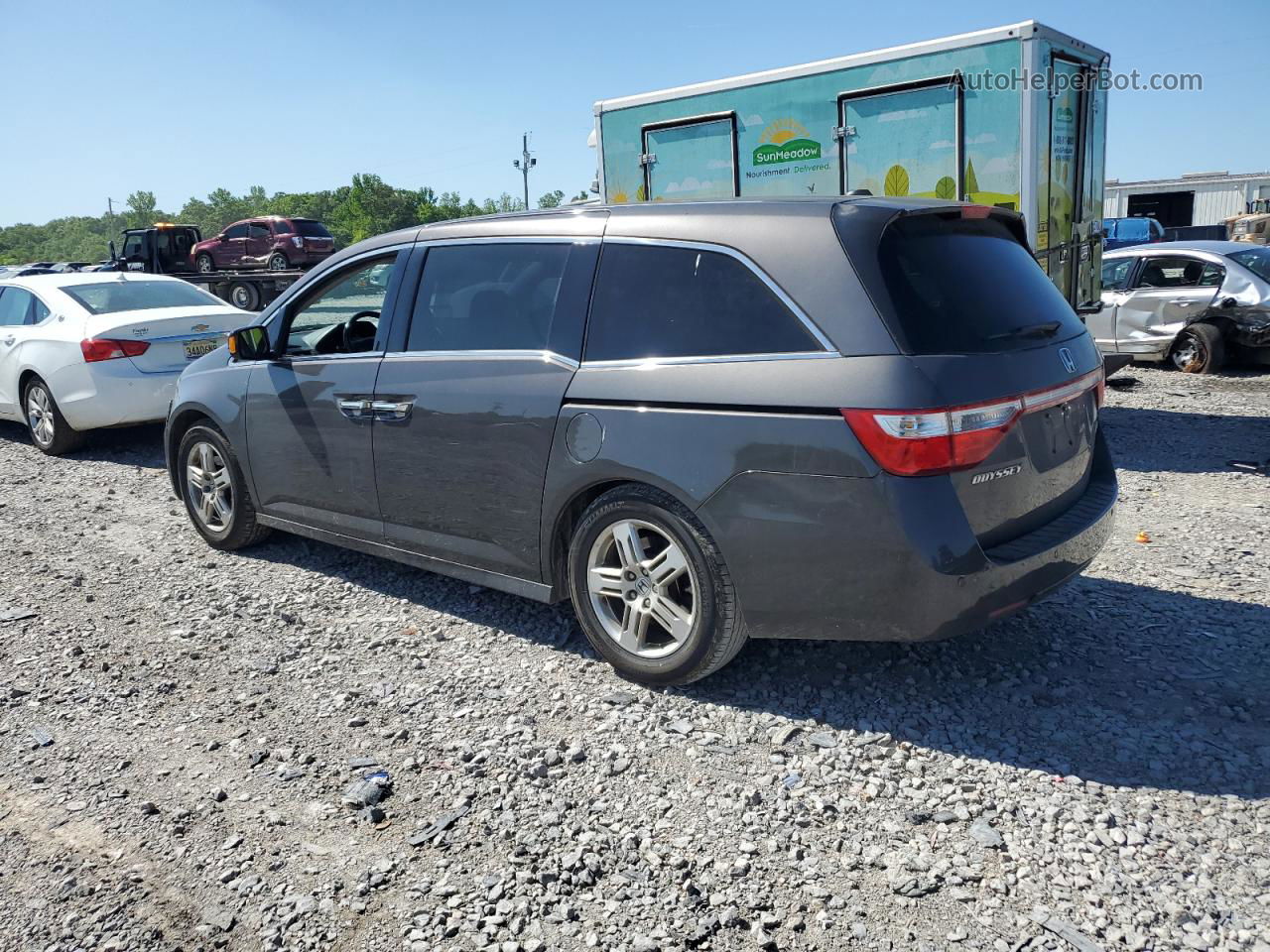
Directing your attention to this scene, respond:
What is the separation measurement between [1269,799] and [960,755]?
893mm

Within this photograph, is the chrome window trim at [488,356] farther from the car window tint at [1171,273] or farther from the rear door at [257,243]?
the rear door at [257,243]

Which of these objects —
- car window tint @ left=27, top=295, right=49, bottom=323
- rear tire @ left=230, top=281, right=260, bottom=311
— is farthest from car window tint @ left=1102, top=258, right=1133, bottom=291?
rear tire @ left=230, top=281, right=260, bottom=311

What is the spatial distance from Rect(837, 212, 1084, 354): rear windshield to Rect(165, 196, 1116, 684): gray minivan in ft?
0.04

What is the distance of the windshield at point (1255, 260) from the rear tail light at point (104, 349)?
11.6 m

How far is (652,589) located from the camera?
378 cm

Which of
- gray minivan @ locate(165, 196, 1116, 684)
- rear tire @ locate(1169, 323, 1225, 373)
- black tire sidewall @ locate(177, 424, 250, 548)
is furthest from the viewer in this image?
rear tire @ locate(1169, 323, 1225, 373)

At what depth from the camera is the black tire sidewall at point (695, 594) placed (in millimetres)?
3582

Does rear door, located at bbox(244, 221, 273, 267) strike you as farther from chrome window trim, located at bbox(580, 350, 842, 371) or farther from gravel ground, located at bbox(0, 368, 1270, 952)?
chrome window trim, located at bbox(580, 350, 842, 371)

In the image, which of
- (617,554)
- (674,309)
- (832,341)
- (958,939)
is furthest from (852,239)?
(958,939)

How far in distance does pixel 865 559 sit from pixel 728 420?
0.66 metres

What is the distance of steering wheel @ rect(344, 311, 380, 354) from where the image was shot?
196 inches

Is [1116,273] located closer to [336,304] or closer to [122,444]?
[336,304]

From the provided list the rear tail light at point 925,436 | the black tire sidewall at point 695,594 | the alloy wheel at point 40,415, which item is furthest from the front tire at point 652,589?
the alloy wheel at point 40,415

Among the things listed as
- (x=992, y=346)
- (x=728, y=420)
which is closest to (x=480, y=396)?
(x=728, y=420)
